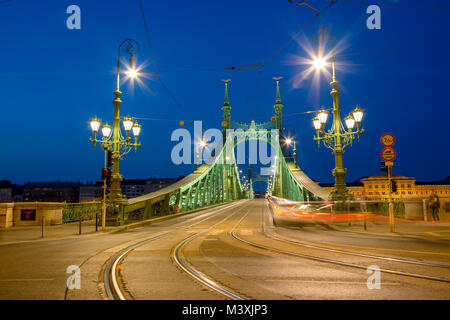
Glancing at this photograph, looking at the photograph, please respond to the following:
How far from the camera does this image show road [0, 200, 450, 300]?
427 cm

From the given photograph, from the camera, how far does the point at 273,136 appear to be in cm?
6175

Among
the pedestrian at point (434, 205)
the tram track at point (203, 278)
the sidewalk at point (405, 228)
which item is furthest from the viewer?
the pedestrian at point (434, 205)

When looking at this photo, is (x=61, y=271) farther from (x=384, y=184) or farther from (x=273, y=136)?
(x=384, y=184)

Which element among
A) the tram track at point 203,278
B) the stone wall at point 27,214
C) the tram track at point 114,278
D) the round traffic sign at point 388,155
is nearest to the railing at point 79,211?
the stone wall at point 27,214

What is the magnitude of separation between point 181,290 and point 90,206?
15348 mm

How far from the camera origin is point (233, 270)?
573 centimetres

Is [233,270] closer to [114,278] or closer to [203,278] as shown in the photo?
[203,278]

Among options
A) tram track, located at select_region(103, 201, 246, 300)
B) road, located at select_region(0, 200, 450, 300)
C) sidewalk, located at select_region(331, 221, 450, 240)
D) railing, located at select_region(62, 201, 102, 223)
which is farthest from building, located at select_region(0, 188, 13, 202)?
tram track, located at select_region(103, 201, 246, 300)

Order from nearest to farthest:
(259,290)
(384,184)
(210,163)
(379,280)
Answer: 1. (259,290)
2. (379,280)
3. (210,163)
4. (384,184)

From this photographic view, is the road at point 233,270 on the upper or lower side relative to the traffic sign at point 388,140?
lower

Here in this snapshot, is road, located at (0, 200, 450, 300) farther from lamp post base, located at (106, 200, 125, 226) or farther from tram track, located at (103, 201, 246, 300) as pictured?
lamp post base, located at (106, 200, 125, 226)

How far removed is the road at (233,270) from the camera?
4273 mm

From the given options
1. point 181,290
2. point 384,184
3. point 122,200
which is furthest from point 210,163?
point 384,184

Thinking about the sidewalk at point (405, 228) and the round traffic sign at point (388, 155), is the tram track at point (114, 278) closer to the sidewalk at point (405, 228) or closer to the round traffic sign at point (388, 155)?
the sidewalk at point (405, 228)
